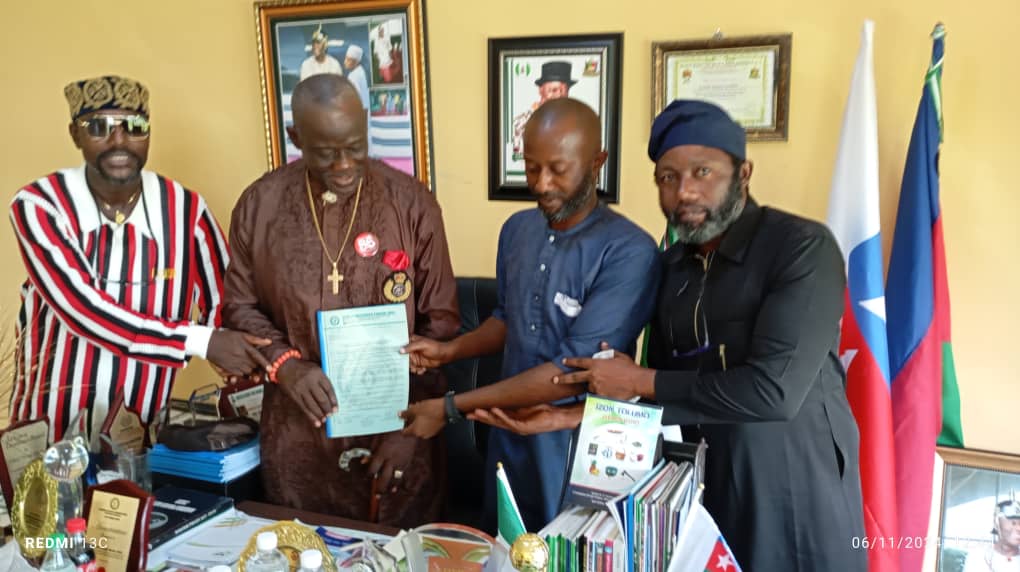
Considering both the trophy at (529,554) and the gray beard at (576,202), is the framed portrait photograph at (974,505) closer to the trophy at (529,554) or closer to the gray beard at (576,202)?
the gray beard at (576,202)

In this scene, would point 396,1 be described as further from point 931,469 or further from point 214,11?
point 931,469

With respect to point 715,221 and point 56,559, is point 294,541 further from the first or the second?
point 715,221

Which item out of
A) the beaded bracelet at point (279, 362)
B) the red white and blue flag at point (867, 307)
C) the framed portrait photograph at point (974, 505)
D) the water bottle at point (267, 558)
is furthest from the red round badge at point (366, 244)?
the framed portrait photograph at point (974, 505)

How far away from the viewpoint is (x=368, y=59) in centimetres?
294

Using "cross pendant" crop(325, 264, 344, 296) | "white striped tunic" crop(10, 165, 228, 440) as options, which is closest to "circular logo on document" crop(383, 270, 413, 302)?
"cross pendant" crop(325, 264, 344, 296)

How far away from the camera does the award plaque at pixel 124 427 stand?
2117mm

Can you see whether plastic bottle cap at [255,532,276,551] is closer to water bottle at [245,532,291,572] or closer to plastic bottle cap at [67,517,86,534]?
water bottle at [245,532,291,572]

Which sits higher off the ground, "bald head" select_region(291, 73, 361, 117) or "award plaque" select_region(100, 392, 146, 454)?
"bald head" select_region(291, 73, 361, 117)

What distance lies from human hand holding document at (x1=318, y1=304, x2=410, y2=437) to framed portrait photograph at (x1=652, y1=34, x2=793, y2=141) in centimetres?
131

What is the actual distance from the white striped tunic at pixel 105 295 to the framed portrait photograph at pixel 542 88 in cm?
107

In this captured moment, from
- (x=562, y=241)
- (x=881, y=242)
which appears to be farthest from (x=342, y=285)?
(x=881, y=242)

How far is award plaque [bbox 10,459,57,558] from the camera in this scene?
4.70 ft

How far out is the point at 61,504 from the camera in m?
1.49

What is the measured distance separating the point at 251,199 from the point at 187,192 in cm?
52
